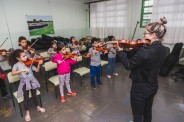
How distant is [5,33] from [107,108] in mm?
4063

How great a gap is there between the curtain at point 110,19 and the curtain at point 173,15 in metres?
1.11

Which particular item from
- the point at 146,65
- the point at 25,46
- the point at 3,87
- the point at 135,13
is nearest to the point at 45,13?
the point at 25,46

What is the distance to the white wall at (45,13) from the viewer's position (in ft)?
13.5

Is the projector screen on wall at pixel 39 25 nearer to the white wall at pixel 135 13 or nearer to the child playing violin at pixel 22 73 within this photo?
the child playing violin at pixel 22 73

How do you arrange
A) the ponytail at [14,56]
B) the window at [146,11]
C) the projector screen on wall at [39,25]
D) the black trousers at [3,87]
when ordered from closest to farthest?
the ponytail at [14,56]
the black trousers at [3,87]
the window at [146,11]
the projector screen on wall at [39,25]

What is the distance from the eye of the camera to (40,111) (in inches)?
88.7

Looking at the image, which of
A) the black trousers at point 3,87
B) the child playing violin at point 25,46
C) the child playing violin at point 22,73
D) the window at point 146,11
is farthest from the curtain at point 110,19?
the black trousers at point 3,87

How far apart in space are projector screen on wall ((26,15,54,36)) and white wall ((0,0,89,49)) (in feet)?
0.48

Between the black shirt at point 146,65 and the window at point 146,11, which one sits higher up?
the window at point 146,11

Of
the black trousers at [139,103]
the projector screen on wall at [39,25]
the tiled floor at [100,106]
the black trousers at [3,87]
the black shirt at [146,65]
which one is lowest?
the tiled floor at [100,106]

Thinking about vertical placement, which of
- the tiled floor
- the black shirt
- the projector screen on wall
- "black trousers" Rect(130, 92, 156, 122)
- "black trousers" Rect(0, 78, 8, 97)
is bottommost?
the tiled floor

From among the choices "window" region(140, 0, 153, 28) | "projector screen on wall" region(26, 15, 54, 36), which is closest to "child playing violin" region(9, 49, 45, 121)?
"projector screen on wall" region(26, 15, 54, 36)

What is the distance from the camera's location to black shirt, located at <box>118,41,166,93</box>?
1154 mm

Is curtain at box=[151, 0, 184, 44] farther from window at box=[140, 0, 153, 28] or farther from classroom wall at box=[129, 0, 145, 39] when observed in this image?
classroom wall at box=[129, 0, 145, 39]
